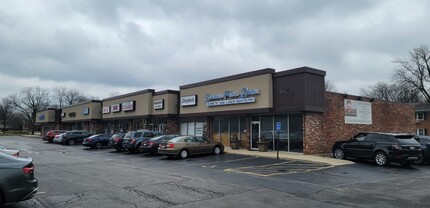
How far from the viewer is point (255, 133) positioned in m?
25.3

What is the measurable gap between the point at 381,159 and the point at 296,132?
582 centimetres

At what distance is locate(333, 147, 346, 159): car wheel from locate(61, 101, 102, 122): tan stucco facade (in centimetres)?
3712

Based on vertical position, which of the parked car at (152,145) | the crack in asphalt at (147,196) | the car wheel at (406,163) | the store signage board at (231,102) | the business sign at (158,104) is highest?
the business sign at (158,104)

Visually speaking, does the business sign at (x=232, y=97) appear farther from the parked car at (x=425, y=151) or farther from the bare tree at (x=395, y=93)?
the bare tree at (x=395, y=93)

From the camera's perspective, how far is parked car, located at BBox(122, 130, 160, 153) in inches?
1019

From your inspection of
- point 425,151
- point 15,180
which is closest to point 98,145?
point 425,151

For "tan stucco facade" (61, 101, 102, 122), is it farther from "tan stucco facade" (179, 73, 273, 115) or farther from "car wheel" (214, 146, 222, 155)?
"car wheel" (214, 146, 222, 155)

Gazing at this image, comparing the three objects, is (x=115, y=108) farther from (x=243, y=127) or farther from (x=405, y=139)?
(x=405, y=139)

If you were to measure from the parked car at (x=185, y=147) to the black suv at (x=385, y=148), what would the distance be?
8.04 metres

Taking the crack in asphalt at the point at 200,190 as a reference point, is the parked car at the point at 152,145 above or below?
above

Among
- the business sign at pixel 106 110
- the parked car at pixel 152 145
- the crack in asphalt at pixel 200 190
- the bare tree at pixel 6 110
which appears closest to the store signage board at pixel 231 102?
the parked car at pixel 152 145

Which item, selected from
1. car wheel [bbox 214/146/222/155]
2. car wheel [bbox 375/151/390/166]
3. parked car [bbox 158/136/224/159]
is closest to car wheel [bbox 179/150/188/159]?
parked car [bbox 158/136/224/159]

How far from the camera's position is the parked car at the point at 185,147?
2100 centimetres

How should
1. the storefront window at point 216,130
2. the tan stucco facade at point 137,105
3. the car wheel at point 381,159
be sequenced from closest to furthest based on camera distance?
the car wheel at point 381,159
the storefront window at point 216,130
the tan stucco facade at point 137,105
